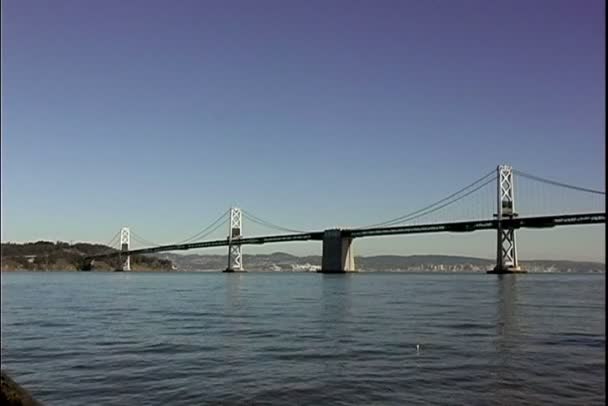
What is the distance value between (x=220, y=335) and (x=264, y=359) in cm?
404

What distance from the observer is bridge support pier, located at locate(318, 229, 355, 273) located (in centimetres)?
8444

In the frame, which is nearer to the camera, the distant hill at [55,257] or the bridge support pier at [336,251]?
the bridge support pier at [336,251]

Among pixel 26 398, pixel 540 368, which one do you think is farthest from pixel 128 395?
pixel 540 368

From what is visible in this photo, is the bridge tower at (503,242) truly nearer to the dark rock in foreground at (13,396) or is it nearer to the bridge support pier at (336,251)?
the bridge support pier at (336,251)

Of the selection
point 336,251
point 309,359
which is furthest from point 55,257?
point 309,359

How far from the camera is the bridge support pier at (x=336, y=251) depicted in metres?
84.4

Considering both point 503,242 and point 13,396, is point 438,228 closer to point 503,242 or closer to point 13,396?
point 503,242

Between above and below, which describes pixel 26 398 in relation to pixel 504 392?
above

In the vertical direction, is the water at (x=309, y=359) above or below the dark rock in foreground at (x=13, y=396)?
below

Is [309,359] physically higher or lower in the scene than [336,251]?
lower

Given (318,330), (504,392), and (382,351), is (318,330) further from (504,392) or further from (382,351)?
(504,392)

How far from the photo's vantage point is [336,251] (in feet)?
278

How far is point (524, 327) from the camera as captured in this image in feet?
55.7

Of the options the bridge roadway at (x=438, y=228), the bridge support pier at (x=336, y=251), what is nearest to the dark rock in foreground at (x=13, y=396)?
the bridge roadway at (x=438, y=228)
